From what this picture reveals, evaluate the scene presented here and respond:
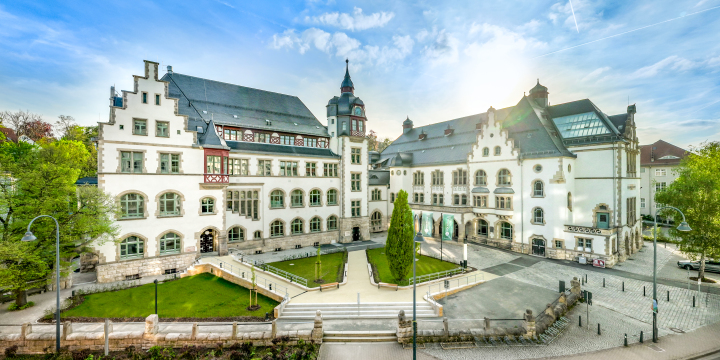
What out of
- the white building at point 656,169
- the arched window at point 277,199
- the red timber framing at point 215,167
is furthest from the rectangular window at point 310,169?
the white building at point 656,169

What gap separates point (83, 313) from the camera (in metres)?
17.4

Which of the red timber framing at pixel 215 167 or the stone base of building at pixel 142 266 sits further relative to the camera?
the red timber framing at pixel 215 167

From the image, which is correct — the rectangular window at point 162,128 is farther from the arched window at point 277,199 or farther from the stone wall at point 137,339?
the stone wall at point 137,339

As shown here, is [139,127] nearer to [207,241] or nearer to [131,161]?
[131,161]

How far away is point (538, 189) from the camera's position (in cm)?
3138

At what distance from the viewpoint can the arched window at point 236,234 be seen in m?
29.3

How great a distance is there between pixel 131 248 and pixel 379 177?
A: 31.0m

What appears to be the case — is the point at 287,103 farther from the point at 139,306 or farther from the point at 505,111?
the point at 505,111

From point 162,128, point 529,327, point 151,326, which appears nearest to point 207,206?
point 162,128

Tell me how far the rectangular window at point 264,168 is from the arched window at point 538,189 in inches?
1149

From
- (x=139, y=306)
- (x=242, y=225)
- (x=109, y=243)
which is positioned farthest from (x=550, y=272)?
(x=109, y=243)

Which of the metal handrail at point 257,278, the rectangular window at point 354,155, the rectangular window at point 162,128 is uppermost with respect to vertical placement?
the rectangular window at point 162,128

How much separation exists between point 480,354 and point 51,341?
70.6 feet

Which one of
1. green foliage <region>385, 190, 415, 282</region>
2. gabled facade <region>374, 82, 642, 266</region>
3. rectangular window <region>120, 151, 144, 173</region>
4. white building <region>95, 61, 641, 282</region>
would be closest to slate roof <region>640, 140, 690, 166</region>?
white building <region>95, 61, 641, 282</region>
